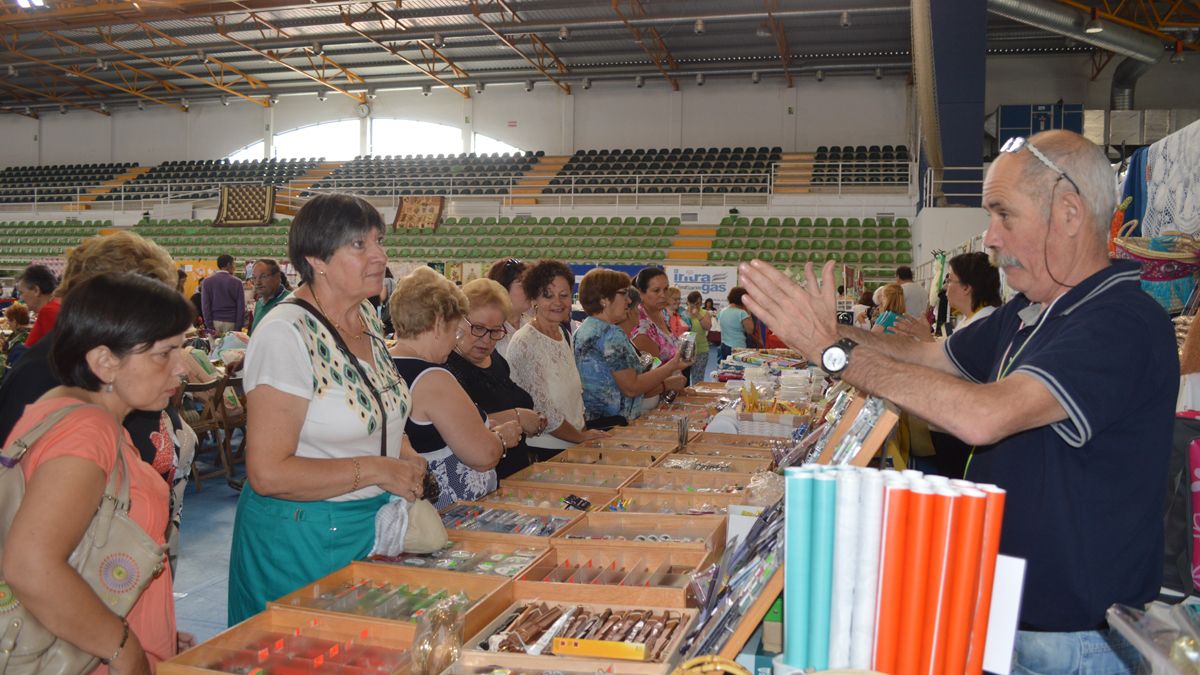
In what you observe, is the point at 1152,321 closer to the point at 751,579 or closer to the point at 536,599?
the point at 751,579

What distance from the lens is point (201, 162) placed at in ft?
80.2

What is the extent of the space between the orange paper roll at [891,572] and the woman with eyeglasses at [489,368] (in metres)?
1.89

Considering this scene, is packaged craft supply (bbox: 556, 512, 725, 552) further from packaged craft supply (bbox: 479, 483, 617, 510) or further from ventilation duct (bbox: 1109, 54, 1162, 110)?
ventilation duct (bbox: 1109, 54, 1162, 110)

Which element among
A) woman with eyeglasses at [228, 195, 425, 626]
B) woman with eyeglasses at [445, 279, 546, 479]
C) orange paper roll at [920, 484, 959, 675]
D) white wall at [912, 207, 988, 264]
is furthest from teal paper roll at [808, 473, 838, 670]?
white wall at [912, 207, 988, 264]

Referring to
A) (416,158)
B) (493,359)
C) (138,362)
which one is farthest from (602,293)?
(416,158)

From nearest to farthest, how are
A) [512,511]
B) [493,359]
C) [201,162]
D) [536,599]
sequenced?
[536,599] < [512,511] < [493,359] < [201,162]

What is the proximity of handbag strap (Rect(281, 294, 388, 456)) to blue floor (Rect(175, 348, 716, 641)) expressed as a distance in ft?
5.93

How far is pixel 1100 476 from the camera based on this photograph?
49.8 inches

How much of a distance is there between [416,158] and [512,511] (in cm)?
2189

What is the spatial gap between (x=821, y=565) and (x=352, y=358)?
1.22m

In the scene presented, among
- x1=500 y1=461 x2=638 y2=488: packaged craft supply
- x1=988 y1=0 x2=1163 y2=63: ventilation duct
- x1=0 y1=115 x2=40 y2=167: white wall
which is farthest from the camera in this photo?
x1=0 y1=115 x2=40 y2=167: white wall

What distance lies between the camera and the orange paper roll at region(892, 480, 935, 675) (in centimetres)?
97

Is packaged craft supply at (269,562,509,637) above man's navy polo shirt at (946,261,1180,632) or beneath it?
beneath

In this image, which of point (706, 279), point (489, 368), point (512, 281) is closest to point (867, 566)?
point (489, 368)
